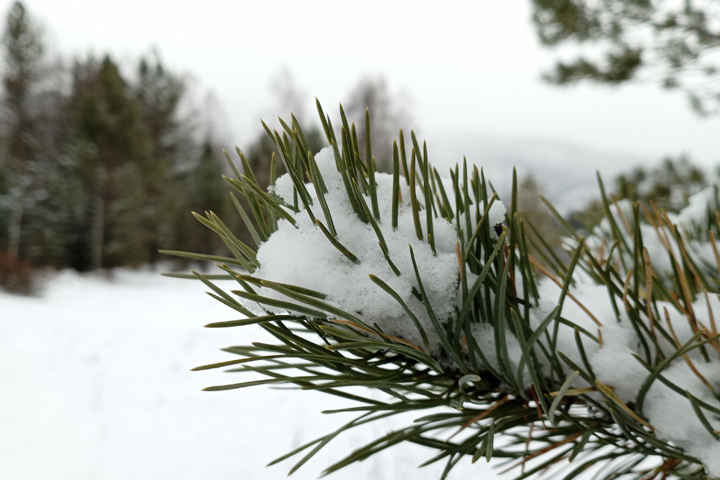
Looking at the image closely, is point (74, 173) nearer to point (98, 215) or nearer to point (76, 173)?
point (76, 173)

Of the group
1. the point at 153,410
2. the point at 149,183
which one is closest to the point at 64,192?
the point at 149,183

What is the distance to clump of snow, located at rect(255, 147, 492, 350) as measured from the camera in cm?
27

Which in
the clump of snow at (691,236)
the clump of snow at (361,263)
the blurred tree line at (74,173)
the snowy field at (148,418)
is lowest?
the snowy field at (148,418)

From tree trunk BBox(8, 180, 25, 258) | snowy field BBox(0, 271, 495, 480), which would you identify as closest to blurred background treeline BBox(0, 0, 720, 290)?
tree trunk BBox(8, 180, 25, 258)

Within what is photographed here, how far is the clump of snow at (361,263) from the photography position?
0.27 meters

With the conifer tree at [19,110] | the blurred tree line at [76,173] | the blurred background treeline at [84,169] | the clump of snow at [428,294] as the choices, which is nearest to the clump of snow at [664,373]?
the clump of snow at [428,294]

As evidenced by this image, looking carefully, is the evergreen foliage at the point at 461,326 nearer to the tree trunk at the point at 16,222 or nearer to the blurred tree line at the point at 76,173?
the blurred tree line at the point at 76,173

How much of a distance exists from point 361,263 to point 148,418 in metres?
2.19

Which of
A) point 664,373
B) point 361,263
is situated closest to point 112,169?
point 361,263

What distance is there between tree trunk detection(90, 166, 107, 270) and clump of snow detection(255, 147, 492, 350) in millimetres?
10306

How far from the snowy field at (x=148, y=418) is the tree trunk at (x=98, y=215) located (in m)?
5.81

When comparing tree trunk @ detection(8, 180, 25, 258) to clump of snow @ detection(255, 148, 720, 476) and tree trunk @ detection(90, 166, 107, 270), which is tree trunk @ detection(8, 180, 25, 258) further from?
clump of snow @ detection(255, 148, 720, 476)

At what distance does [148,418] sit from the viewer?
6.50 ft

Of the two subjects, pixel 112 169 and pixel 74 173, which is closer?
pixel 74 173
